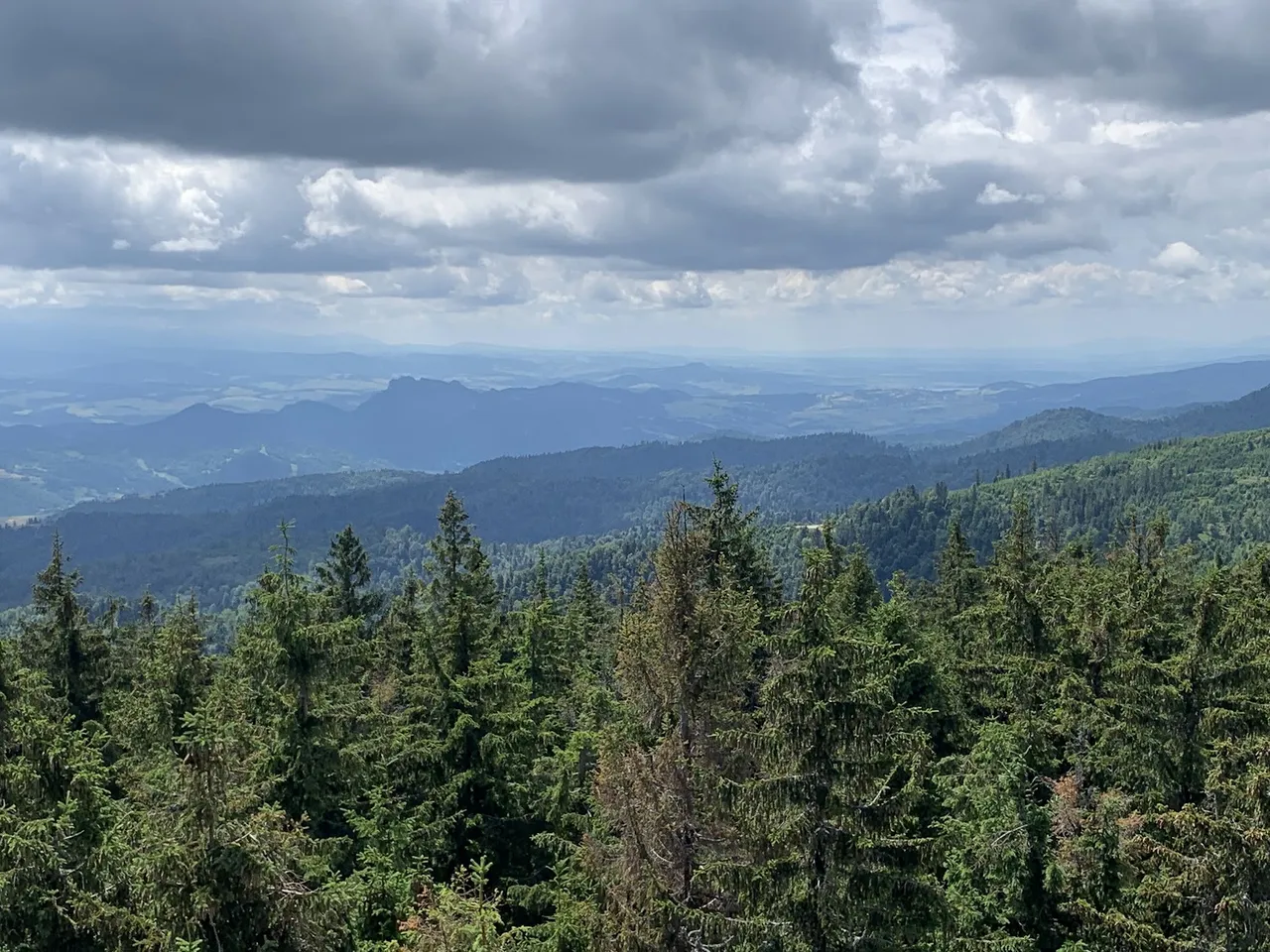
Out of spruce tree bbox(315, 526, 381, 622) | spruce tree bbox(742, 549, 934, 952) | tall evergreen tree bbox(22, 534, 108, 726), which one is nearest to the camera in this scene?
spruce tree bbox(742, 549, 934, 952)

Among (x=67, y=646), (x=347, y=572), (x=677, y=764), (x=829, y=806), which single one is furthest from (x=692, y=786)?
(x=347, y=572)

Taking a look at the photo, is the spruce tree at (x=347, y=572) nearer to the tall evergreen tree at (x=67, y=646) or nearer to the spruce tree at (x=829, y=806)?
the tall evergreen tree at (x=67, y=646)

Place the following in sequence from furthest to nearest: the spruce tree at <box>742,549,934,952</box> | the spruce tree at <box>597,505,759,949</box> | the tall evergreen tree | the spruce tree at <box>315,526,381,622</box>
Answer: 1. the spruce tree at <box>315,526,381,622</box>
2. the tall evergreen tree
3. the spruce tree at <box>597,505,759,949</box>
4. the spruce tree at <box>742,549,934,952</box>

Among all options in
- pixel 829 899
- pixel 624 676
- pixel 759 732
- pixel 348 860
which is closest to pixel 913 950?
pixel 829 899

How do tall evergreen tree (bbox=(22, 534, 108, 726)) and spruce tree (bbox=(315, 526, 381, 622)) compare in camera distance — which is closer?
tall evergreen tree (bbox=(22, 534, 108, 726))

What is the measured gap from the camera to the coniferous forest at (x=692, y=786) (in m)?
14.8

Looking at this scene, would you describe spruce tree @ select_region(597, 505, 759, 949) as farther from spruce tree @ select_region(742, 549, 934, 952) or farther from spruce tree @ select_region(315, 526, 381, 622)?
spruce tree @ select_region(315, 526, 381, 622)

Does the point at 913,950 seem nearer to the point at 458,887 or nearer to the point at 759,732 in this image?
the point at 759,732

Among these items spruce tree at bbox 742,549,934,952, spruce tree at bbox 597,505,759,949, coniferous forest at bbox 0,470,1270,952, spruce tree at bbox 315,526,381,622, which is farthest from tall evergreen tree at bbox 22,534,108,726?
spruce tree at bbox 742,549,934,952

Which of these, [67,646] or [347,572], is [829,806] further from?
[347,572]

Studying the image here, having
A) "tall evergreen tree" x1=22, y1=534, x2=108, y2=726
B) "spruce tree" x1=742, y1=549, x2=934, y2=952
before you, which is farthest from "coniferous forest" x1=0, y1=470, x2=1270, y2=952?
"tall evergreen tree" x1=22, y1=534, x2=108, y2=726

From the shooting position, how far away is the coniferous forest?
1484 cm

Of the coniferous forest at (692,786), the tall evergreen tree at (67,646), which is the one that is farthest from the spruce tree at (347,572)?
the coniferous forest at (692,786)

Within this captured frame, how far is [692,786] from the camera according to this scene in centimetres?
1794
